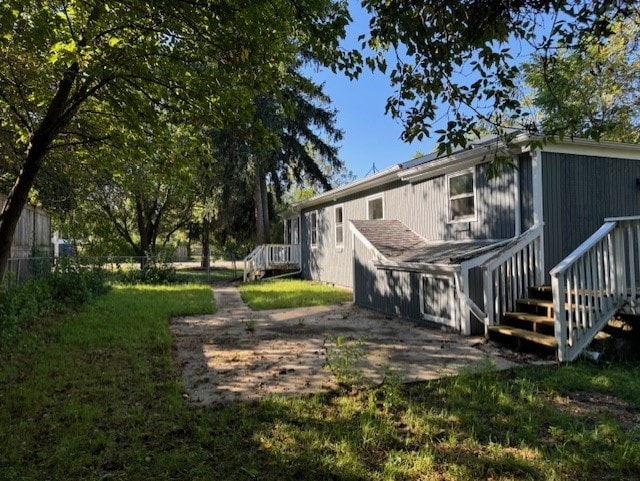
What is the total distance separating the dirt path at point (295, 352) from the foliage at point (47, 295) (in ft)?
7.64

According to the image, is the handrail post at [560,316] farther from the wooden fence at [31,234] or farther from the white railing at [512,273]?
the wooden fence at [31,234]

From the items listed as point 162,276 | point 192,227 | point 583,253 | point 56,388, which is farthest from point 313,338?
point 192,227

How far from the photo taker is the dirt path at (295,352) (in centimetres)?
457

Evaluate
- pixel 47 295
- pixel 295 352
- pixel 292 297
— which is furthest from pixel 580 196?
pixel 47 295

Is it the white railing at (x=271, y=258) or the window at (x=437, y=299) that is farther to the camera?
the white railing at (x=271, y=258)

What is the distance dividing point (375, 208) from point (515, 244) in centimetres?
677

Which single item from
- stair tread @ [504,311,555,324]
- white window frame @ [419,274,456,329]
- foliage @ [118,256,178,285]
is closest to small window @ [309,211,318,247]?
foliage @ [118,256,178,285]

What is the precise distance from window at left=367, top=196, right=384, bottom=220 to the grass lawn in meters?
8.25

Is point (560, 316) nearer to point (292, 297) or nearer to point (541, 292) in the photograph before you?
point (541, 292)

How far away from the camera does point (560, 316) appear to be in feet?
16.9

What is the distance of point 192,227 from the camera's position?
1057 inches

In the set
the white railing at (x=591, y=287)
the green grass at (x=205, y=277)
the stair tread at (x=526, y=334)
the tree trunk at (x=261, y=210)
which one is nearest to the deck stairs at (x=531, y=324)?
the stair tread at (x=526, y=334)

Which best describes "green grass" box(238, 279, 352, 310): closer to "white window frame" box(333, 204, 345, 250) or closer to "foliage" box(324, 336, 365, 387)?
"white window frame" box(333, 204, 345, 250)

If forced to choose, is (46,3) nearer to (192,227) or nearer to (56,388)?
(56,388)
